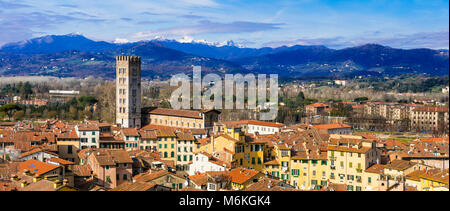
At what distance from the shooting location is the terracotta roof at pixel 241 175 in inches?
567

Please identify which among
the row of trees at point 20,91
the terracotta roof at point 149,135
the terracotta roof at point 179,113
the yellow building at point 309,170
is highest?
the row of trees at point 20,91

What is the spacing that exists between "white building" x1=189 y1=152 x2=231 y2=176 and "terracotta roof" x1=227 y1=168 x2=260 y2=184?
40.5 inches

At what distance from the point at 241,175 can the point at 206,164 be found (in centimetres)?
263

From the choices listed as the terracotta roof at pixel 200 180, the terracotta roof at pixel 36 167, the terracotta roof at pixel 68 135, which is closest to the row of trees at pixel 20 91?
the terracotta roof at pixel 68 135

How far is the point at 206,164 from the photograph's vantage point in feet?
57.0

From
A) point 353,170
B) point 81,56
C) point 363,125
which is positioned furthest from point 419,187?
point 81,56

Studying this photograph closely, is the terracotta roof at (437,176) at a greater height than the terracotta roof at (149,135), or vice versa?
the terracotta roof at (149,135)

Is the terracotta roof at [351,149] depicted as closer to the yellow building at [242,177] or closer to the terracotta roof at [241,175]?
the yellow building at [242,177]

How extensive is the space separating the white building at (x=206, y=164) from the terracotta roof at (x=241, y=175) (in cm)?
103

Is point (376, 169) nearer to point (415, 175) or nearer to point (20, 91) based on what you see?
point (415, 175)

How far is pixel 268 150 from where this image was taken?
1967 cm

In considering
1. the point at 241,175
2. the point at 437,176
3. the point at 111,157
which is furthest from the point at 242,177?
the point at 437,176

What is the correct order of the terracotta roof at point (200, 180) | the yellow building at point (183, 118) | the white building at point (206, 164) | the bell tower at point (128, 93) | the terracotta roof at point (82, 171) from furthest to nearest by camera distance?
the bell tower at point (128, 93) → the yellow building at point (183, 118) → the white building at point (206, 164) → the terracotta roof at point (82, 171) → the terracotta roof at point (200, 180)
